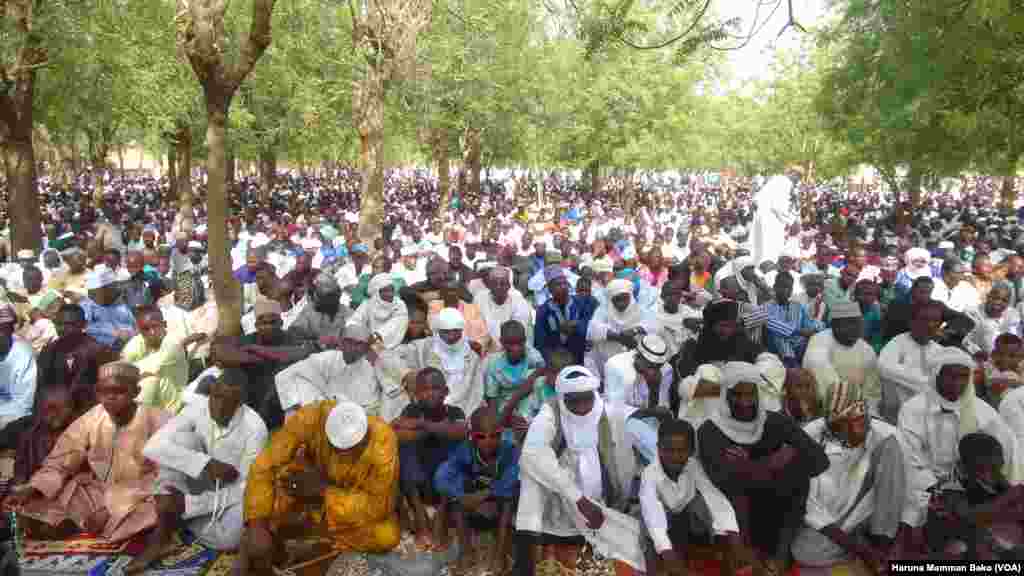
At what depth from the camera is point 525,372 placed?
15.9ft

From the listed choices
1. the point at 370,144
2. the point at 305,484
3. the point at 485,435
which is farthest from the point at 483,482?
the point at 370,144

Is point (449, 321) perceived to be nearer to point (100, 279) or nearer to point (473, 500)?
point (473, 500)

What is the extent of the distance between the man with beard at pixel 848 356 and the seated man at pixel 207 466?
12.1ft

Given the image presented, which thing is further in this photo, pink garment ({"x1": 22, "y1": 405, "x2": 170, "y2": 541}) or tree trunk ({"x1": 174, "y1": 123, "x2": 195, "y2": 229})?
tree trunk ({"x1": 174, "y1": 123, "x2": 195, "y2": 229})

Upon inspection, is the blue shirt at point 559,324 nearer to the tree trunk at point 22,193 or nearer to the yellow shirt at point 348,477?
the yellow shirt at point 348,477

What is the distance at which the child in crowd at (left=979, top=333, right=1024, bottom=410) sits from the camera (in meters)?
4.64

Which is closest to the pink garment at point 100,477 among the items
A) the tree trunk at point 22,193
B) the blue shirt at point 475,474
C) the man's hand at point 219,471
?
the man's hand at point 219,471

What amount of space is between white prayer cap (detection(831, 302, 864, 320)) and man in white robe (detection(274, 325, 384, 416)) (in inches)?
125

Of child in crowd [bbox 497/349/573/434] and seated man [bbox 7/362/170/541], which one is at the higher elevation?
child in crowd [bbox 497/349/573/434]

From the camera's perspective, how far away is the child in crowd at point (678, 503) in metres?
3.50

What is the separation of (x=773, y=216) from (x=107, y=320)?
25.9 feet

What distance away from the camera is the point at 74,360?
16.3 feet

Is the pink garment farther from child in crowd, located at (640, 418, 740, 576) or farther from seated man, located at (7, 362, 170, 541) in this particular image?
child in crowd, located at (640, 418, 740, 576)

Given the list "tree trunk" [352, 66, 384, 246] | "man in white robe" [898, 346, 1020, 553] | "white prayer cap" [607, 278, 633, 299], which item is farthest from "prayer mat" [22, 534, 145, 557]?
"tree trunk" [352, 66, 384, 246]
